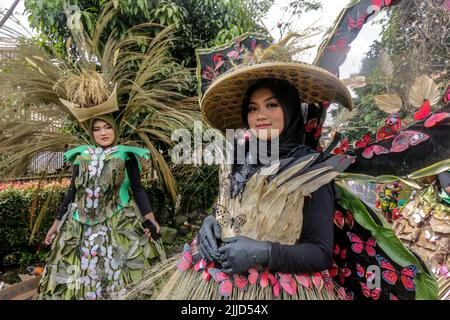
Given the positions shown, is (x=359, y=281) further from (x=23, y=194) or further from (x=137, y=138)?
(x=23, y=194)

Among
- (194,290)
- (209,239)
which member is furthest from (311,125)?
(194,290)

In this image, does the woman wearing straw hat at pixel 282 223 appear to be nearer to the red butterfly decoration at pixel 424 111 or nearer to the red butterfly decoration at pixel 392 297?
the red butterfly decoration at pixel 392 297

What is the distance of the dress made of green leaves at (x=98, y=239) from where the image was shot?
2102mm

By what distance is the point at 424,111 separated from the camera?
930 millimetres

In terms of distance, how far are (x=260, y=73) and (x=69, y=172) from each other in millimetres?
2424

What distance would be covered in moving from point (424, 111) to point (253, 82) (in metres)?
0.62

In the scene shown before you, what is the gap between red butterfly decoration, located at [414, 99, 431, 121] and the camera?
0.92 m

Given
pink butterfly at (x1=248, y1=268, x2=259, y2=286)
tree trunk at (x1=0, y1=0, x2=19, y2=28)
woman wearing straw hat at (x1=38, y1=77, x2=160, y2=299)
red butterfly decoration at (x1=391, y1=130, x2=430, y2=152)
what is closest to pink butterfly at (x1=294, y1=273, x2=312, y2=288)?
pink butterfly at (x1=248, y1=268, x2=259, y2=286)

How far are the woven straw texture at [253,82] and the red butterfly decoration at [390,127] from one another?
6.6 inches

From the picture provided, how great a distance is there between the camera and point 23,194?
→ 3.51 meters

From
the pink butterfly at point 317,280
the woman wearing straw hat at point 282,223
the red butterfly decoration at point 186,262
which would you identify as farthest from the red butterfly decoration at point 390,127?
the red butterfly decoration at point 186,262

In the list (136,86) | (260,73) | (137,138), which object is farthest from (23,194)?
(260,73)

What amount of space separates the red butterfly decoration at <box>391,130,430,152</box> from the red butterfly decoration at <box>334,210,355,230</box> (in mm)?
354

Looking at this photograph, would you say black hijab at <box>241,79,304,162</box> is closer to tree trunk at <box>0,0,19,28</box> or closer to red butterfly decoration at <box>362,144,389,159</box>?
red butterfly decoration at <box>362,144,389,159</box>
